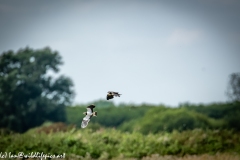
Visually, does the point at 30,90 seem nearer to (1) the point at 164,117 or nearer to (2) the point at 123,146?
(1) the point at 164,117

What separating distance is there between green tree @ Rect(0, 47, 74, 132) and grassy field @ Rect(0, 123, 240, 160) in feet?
33.0

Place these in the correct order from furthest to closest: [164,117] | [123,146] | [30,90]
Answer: [30,90] < [164,117] < [123,146]

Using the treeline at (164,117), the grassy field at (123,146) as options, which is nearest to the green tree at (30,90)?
the treeline at (164,117)

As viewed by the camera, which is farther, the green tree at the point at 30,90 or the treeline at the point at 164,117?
the green tree at the point at 30,90

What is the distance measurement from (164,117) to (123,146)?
6717 mm

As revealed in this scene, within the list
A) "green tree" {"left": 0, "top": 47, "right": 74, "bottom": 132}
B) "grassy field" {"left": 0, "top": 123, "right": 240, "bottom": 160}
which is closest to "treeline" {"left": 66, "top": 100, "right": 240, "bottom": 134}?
"green tree" {"left": 0, "top": 47, "right": 74, "bottom": 132}

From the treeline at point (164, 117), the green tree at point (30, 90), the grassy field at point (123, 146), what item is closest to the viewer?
the grassy field at point (123, 146)

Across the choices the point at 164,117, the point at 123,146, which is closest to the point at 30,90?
the point at 164,117

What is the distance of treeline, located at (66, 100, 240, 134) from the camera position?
20281 mm

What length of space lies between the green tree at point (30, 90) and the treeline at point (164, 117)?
1334mm

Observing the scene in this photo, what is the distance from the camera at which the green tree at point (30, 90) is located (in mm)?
25594

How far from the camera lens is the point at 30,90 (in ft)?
86.1

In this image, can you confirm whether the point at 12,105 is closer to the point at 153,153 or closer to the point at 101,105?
the point at 101,105

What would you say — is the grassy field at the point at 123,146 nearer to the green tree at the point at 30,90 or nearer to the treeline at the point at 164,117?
the treeline at the point at 164,117
